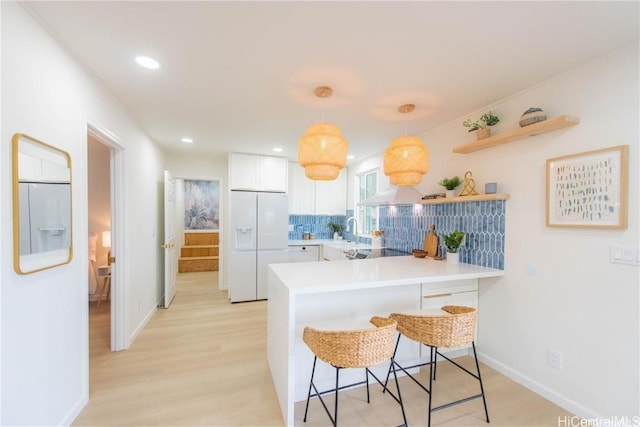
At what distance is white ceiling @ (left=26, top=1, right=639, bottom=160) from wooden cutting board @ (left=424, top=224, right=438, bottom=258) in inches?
50.2

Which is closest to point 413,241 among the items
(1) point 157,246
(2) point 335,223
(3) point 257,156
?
(2) point 335,223

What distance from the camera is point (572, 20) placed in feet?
4.57

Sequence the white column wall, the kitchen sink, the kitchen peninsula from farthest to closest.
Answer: the white column wall → the kitchen sink → the kitchen peninsula

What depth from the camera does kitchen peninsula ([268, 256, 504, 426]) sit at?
68.8 inches

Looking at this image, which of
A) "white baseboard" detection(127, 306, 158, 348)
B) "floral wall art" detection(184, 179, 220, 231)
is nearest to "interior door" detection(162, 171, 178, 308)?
"white baseboard" detection(127, 306, 158, 348)

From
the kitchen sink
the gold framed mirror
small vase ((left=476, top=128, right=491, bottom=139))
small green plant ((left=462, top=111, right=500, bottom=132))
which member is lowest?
the kitchen sink

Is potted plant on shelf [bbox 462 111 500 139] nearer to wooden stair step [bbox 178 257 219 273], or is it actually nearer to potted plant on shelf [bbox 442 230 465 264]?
potted plant on shelf [bbox 442 230 465 264]

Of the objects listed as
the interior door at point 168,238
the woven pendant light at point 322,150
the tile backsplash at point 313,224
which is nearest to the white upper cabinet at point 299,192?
the tile backsplash at point 313,224

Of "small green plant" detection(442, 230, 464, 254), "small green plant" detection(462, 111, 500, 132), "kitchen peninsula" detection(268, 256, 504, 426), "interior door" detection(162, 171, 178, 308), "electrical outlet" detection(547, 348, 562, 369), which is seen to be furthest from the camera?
"interior door" detection(162, 171, 178, 308)

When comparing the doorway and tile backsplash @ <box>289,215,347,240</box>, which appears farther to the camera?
tile backsplash @ <box>289,215,347,240</box>

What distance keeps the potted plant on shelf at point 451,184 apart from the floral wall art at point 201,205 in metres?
5.62

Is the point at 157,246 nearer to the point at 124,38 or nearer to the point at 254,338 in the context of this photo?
the point at 254,338

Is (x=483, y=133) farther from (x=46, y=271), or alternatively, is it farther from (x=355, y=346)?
(x=46, y=271)

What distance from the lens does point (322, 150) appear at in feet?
5.92
